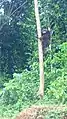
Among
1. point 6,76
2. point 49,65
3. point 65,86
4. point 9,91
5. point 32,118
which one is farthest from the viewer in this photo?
point 6,76

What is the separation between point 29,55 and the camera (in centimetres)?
1351

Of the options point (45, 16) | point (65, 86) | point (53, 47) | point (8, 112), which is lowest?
point (8, 112)

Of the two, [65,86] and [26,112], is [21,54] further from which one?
[26,112]

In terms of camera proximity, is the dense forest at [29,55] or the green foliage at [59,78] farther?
the dense forest at [29,55]

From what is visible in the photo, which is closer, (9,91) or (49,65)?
(9,91)

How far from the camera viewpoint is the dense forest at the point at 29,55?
998 cm

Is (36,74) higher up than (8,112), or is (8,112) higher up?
(36,74)

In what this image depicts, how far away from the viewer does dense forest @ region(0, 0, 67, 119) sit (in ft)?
32.8

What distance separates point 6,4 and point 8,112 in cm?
544

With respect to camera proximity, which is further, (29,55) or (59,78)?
(29,55)

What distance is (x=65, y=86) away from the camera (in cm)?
970

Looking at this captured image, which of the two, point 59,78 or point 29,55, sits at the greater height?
point 29,55

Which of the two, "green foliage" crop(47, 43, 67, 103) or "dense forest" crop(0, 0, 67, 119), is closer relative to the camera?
"green foliage" crop(47, 43, 67, 103)

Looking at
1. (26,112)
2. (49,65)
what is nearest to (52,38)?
(49,65)
